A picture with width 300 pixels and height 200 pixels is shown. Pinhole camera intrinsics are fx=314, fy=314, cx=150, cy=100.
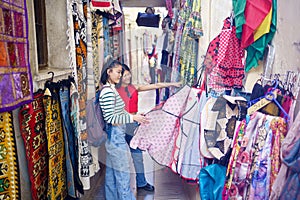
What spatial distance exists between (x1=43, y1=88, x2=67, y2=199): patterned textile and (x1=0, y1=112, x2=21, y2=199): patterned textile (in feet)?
1.22

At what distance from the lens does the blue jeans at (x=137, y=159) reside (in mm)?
2121

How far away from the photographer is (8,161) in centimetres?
109

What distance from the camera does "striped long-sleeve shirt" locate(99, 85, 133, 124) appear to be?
2020 millimetres

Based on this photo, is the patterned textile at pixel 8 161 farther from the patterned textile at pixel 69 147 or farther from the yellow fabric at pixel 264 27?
the yellow fabric at pixel 264 27

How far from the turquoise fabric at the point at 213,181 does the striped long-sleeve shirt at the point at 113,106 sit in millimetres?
727

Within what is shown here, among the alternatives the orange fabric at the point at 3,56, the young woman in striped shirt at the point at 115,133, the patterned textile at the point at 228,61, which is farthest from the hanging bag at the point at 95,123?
the orange fabric at the point at 3,56

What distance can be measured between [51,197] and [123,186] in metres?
0.82

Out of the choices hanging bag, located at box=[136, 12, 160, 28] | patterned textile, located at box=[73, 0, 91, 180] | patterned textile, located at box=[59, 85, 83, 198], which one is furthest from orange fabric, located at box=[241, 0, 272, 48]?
hanging bag, located at box=[136, 12, 160, 28]

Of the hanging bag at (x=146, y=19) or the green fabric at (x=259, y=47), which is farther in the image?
the hanging bag at (x=146, y=19)

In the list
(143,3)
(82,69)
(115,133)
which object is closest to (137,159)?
(115,133)

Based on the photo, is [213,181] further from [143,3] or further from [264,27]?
[143,3]

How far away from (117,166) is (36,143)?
919mm

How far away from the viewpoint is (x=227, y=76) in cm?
152

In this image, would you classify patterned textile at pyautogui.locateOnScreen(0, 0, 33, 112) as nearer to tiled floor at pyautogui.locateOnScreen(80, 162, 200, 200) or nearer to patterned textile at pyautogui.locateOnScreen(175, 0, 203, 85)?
patterned textile at pyautogui.locateOnScreen(175, 0, 203, 85)
